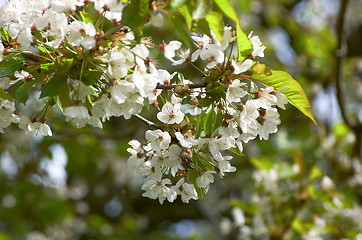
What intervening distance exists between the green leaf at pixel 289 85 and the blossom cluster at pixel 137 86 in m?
0.04

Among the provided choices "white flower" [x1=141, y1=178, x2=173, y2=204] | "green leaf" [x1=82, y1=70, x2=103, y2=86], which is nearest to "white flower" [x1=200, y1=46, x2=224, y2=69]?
"green leaf" [x1=82, y1=70, x2=103, y2=86]

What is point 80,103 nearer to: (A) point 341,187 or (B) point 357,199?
(A) point 341,187

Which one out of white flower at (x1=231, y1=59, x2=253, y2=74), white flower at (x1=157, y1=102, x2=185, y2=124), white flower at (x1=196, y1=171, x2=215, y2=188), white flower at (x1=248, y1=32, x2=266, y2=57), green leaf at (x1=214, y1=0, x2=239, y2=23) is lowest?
white flower at (x1=196, y1=171, x2=215, y2=188)

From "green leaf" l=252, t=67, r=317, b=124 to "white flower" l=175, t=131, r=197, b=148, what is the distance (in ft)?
1.02

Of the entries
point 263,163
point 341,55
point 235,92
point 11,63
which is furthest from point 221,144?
point 263,163

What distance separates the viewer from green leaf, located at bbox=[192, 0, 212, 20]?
1192 millimetres

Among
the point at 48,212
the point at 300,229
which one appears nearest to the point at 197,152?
the point at 300,229

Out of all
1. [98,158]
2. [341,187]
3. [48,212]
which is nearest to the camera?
[341,187]

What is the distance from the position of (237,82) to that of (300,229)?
2.43 meters

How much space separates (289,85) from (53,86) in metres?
0.81

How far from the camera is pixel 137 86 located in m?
Answer: 1.34

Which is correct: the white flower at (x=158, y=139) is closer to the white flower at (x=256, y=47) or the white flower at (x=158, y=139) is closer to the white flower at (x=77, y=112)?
the white flower at (x=77, y=112)

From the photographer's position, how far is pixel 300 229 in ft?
A: 11.3

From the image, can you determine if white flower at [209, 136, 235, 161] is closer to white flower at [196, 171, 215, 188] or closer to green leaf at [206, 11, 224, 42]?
white flower at [196, 171, 215, 188]
